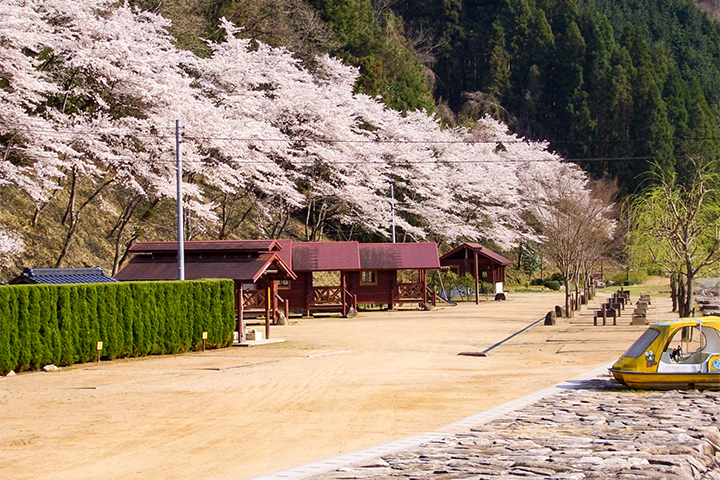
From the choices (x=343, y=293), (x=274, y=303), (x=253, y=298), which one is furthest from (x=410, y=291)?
(x=253, y=298)

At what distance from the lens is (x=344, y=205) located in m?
52.6

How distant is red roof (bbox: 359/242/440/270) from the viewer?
44406 millimetres

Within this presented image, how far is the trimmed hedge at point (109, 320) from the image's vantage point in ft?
67.8

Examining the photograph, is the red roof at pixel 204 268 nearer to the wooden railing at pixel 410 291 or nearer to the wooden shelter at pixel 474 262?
the wooden railing at pixel 410 291

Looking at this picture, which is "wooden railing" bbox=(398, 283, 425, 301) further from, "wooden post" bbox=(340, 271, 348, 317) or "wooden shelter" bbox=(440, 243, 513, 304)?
"wooden shelter" bbox=(440, 243, 513, 304)

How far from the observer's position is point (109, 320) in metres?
23.6

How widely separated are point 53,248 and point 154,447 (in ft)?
83.8

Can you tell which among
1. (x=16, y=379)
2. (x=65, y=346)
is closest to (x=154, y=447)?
(x=16, y=379)

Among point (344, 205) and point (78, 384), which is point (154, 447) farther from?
point (344, 205)

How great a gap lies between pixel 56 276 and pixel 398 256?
23.0m

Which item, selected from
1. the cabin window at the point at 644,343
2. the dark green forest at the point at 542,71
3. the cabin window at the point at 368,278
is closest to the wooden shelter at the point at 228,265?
the cabin window at the point at 368,278

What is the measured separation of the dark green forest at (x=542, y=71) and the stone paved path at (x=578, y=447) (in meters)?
51.7

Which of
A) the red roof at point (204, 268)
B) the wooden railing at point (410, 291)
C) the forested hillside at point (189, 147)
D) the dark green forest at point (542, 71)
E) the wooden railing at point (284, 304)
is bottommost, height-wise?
the wooden railing at point (284, 304)

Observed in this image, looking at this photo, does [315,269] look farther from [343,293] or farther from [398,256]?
[398,256]
